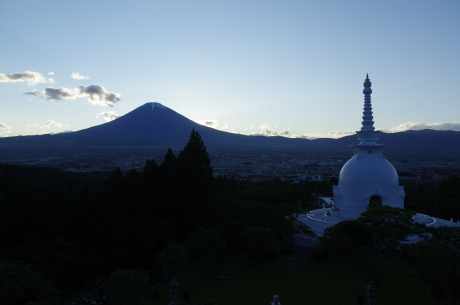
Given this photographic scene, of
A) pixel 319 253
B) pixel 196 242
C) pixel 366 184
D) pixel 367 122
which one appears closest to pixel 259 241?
pixel 196 242

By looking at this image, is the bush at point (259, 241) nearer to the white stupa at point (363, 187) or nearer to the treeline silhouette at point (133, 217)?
the treeline silhouette at point (133, 217)

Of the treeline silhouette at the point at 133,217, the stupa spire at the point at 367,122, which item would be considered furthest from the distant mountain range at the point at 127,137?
the treeline silhouette at the point at 133,217

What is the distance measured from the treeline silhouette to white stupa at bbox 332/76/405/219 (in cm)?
509

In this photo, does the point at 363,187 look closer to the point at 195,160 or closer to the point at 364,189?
the point at 364,189

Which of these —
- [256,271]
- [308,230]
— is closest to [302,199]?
[308,230]

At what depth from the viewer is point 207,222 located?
22125mm

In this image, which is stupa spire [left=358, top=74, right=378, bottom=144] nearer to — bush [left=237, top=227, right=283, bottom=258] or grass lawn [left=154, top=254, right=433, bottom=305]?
grass lawn [left=154, top=254, right=433, bottom=305]

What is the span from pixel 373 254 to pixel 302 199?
20847 mm

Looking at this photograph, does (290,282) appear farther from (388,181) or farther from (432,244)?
(388,181)

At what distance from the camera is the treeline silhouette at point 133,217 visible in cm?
1881

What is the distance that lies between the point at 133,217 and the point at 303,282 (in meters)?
8.64

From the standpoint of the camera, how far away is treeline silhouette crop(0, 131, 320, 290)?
18812mm

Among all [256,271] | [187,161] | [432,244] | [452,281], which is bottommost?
[256,271]

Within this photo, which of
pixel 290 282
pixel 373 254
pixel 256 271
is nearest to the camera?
pixel 290 282
